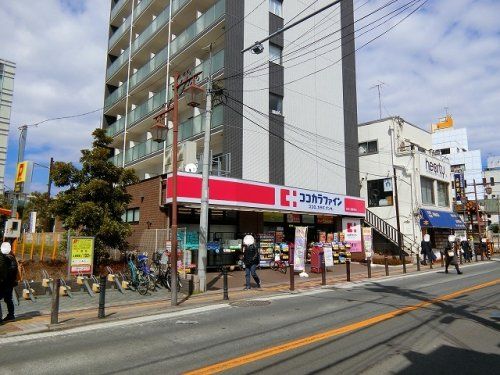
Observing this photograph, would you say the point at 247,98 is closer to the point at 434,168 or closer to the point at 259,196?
the point at 259,196

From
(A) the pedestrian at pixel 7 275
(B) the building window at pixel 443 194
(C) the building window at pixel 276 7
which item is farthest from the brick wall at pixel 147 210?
(B) the building window at pixel 443 194

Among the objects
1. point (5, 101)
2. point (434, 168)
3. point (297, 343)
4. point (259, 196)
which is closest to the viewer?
point (297, 343)

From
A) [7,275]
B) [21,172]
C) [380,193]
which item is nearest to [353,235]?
[380,193]

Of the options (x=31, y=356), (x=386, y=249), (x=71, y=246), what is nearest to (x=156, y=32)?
(x=71, y=246)

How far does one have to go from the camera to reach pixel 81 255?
14.1 metres

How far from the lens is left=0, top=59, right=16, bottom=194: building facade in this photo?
112ft

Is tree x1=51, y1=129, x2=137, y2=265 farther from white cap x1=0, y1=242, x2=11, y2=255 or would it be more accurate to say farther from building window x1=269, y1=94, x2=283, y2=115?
building window x1=269, y1=94, x2=283, y2=115

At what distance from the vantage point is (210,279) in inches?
650

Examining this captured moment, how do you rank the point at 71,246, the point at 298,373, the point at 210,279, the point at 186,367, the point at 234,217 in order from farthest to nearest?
1. the point at 234,217
2. the point at 210,279
3. the point at 71,246
4. the point at 186,367
5. the point at 298,373

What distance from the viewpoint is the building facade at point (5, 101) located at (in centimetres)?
3416

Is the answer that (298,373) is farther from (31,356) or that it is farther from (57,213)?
(57,213)

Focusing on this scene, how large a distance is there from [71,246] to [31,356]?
307 inches

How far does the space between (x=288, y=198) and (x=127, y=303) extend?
1140 cm

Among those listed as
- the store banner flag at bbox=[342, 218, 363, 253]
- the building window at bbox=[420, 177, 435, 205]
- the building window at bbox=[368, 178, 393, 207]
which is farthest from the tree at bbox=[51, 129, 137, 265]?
the building window at bbox=[420, 177, 435, 205]
